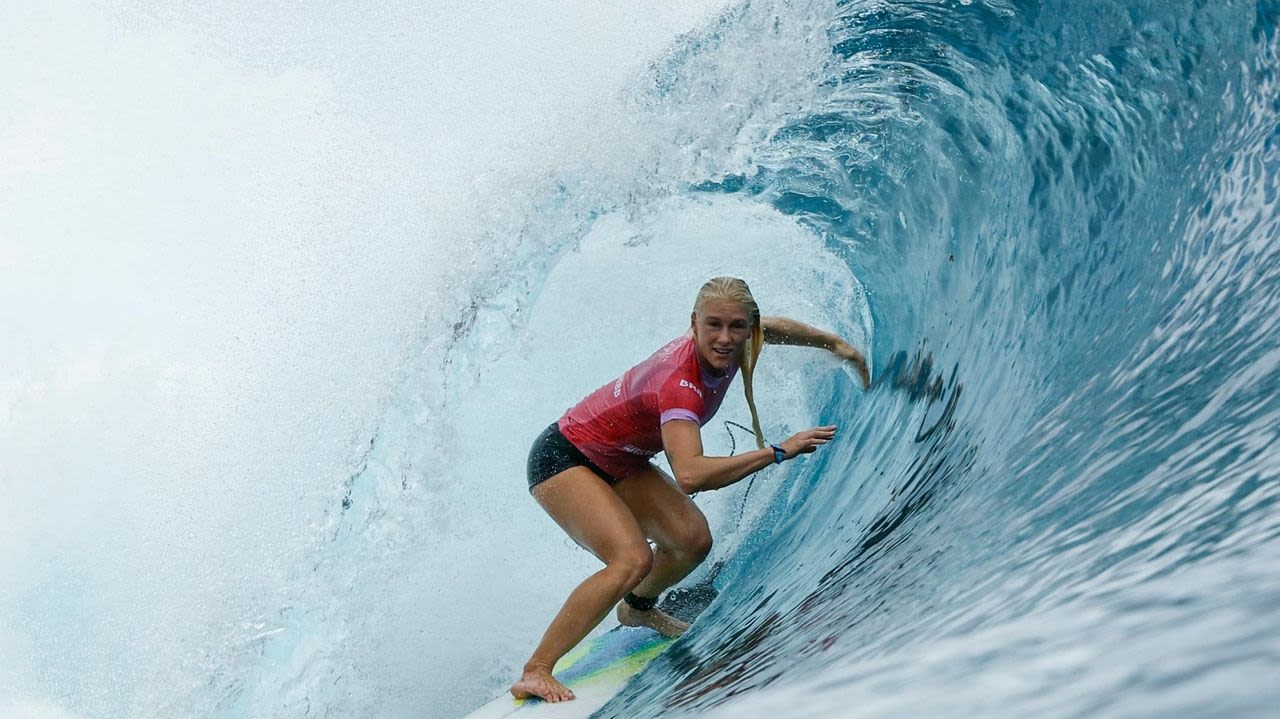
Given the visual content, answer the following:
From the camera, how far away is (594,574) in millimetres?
3127

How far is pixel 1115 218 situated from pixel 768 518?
2122 millimetres

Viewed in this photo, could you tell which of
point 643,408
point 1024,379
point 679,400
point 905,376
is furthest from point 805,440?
point 905,376

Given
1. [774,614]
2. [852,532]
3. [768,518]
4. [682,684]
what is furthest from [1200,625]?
[768,518]

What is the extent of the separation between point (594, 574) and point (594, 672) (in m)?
0.66

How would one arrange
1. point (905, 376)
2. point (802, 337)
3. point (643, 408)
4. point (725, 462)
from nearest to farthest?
point (725, 462)
point (643, 408)
point (802, 337)
point (905, 376)

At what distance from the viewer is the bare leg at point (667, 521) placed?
344 centimetres

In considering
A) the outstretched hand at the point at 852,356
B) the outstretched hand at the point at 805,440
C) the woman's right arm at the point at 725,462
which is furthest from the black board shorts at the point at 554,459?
the outstretched hand at the point at 852,356

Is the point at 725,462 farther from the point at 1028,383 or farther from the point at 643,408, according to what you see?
the point at 1028,383

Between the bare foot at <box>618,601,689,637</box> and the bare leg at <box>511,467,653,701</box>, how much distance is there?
571mm

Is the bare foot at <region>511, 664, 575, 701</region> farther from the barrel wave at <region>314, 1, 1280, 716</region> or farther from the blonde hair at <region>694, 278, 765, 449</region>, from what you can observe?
the blonde hair at <region>694, 278, 765, 449</region>

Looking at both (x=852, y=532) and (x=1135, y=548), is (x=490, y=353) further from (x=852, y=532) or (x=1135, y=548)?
(x=1135, y=548)

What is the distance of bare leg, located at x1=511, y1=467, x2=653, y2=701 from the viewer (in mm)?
3064

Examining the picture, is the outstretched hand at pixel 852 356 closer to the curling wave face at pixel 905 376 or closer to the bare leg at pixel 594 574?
the curling wave face at pixel 905 376

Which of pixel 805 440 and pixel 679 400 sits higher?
pixel 679 400
